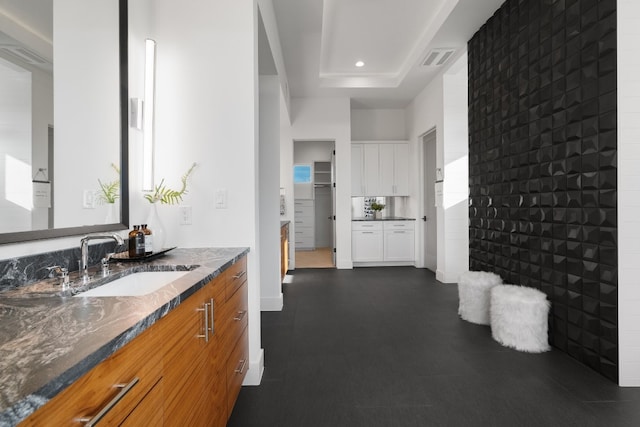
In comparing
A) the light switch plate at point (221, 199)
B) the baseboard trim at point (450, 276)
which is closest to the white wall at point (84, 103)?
the light switch plate at point (221, 199)

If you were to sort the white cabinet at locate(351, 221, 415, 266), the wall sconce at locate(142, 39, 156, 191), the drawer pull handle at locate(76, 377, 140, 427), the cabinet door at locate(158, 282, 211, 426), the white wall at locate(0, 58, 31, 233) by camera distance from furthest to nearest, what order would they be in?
1. the white cabinet at locate(351, 221, 415, 266)
2. the wall sconce at locate(142, 39, 156, 191)
3. the white wall at locate(0, 58, 31, 233)
4. the cabinet door at locate(158, 282, 211, 426)
5. the drawer pull handle at locate(76, 377, 140, 427)

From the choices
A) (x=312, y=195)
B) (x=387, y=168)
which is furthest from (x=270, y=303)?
(x=312, y=195)

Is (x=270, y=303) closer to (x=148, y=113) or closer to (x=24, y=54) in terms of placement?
(x=148, y=113)

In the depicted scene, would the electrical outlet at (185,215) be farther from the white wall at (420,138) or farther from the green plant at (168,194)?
the white wall at (420,138)

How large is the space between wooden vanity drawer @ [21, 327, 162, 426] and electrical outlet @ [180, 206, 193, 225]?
1.29m

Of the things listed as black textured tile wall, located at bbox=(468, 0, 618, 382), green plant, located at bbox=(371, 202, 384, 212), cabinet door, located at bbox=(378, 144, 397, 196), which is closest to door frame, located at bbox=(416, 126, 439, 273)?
cabinet door, located at bbox=(378, 144, 397, 196)

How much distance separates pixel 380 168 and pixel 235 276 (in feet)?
15.5

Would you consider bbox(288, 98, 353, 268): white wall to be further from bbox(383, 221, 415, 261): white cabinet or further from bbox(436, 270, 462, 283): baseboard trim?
bbox(436, 270, 462, 283): baseboard trim

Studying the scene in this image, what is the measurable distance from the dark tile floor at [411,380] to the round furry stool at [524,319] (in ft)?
0.26

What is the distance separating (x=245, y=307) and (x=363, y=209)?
4885 mm

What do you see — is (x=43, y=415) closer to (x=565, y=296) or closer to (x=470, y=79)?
(x=565, y=296)

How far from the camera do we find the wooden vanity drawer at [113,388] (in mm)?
546

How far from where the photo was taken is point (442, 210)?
469 centimetres

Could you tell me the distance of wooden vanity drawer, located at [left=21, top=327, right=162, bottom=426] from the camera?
55cm
